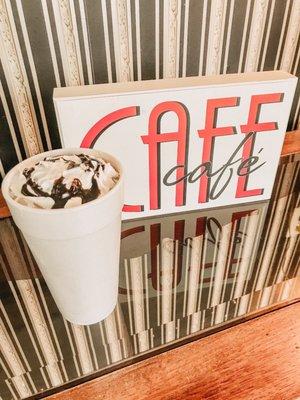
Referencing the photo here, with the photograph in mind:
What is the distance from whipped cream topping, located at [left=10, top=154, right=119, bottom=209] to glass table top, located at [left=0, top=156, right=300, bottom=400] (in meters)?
0.29

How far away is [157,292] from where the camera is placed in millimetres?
778

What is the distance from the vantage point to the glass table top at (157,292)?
650 millimetres

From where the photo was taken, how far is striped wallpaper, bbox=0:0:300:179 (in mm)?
961

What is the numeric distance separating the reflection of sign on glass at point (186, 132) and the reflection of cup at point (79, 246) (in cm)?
20

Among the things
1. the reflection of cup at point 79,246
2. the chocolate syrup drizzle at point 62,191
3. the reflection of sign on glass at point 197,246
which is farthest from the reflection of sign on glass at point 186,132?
the chocolate syrup drizzle at point 62,191

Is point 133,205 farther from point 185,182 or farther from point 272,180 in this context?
point 272,180

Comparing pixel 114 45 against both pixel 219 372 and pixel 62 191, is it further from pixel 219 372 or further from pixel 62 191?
pixel 219 372

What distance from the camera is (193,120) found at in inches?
36.6

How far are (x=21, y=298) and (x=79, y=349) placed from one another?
0.69ft

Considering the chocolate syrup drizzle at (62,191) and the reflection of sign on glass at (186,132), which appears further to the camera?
the reflection of sign on glass at (186,132)

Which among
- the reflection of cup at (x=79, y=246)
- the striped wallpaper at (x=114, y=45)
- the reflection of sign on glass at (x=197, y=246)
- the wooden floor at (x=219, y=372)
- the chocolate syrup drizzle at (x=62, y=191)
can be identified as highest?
the striped wallpaper at (x=114, y=45)

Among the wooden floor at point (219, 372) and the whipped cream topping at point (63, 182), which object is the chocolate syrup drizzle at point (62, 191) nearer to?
the whipped cream topping at point (63, 182)

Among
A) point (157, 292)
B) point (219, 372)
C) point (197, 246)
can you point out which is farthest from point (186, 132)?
point (219, 372)

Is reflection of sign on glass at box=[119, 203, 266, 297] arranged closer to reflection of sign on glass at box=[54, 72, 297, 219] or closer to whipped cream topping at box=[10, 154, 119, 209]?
reflection of sign on glass at box=[54, 72, 297, 219]
